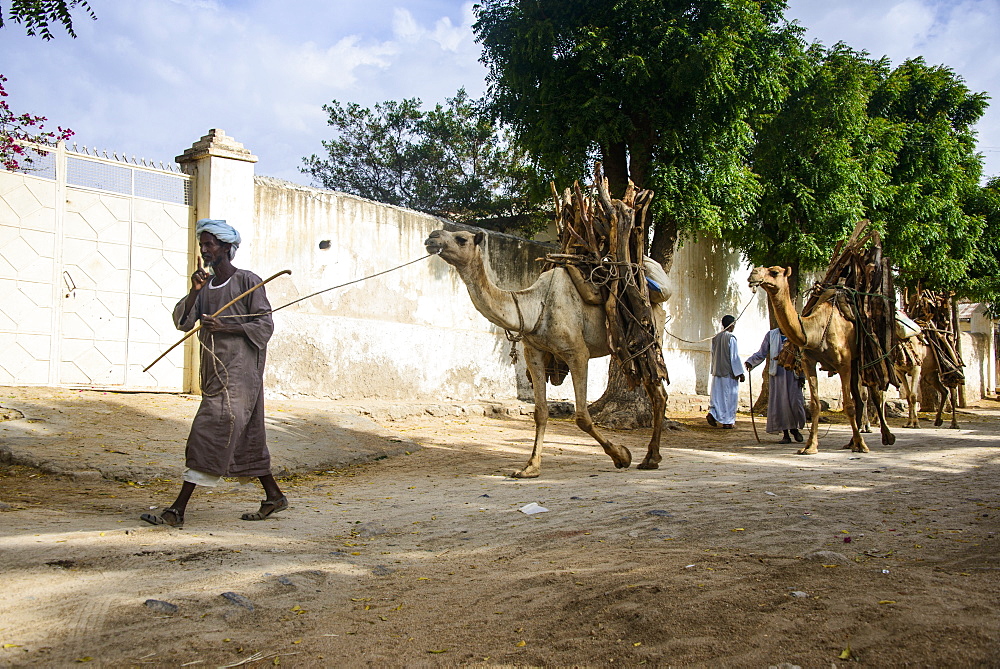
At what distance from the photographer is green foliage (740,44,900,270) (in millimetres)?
17469

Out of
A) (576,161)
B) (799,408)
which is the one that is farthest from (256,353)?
(576,161)

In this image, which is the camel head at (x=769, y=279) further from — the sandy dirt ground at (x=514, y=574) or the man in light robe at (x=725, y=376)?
the man in light robe at (x=725, y=376)

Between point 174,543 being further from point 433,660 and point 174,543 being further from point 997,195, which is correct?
point 997,195

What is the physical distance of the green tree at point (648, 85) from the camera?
1382 centimetres

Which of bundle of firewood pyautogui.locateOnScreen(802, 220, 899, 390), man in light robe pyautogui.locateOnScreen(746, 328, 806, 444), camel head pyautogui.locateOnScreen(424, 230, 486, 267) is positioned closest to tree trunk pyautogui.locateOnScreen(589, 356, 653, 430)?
man in light robe pyautogui.locateOnScreen(746, 328, 806, 444)

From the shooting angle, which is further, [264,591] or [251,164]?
[251,164]

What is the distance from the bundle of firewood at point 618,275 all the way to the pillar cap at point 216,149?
5.55 metres

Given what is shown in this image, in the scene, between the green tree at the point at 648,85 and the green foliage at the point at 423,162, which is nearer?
the green tree at the point at 648,85

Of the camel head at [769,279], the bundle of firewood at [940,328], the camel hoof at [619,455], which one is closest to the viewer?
the camel hoof at [619,455]

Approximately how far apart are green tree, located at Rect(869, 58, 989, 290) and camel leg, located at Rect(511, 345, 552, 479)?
13.7 meters

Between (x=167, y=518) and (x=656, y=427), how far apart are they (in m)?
5.44

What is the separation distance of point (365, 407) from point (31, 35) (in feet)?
23.5

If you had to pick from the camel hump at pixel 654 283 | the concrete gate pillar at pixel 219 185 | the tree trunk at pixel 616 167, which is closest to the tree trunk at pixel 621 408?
the tree trunk at pixel 616 167

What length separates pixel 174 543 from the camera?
16.0 feet
